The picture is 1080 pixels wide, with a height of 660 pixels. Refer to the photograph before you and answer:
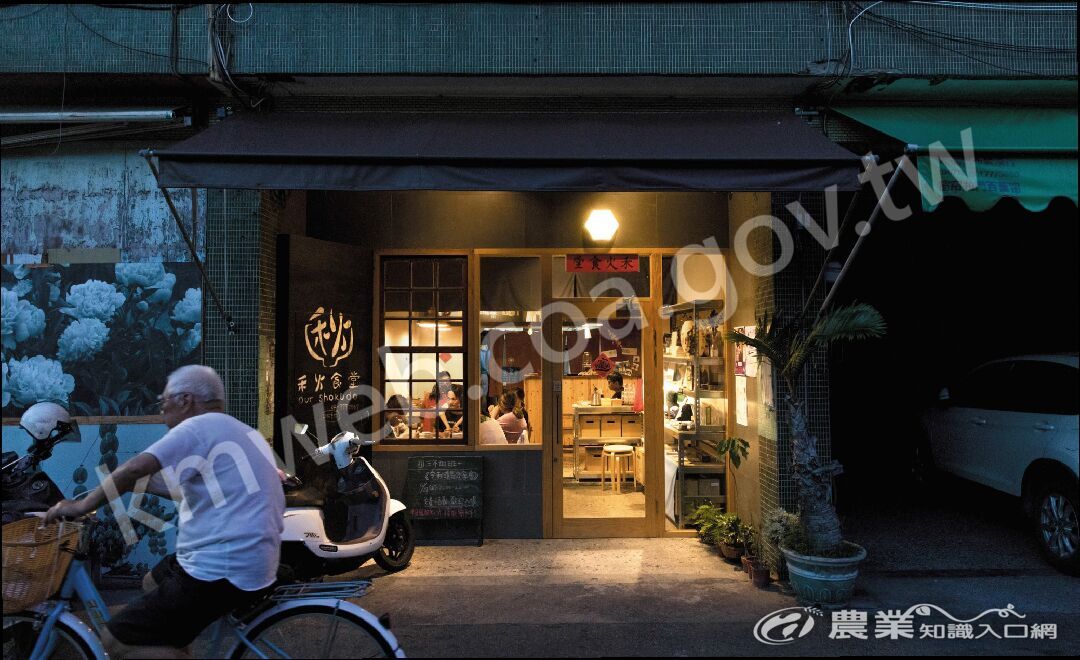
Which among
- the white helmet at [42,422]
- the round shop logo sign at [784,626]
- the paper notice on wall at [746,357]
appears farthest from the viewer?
the paper notice on wall at [746,357]

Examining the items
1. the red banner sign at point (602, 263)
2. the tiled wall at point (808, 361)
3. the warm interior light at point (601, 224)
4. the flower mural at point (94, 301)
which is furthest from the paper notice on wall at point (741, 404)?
the flower mural at point (94, 301)

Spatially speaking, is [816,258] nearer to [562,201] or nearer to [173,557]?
[562,201]

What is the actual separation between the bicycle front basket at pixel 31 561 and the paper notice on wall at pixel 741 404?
572 centimetres

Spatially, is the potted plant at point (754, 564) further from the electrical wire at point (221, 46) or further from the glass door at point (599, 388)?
the electrical wire at point (221, 46)

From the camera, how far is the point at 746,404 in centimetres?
711

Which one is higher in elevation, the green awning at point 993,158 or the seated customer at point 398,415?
the green awning at point 993,158

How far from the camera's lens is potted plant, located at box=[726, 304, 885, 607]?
547cm

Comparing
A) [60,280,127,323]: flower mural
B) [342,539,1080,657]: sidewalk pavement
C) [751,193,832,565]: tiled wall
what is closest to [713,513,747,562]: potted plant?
[342,539,1080,657]: sidewalk pavement

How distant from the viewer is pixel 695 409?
25.5 feet

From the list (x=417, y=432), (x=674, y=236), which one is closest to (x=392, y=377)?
(x=417, y=432)

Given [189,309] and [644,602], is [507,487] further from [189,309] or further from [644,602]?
[189,309]

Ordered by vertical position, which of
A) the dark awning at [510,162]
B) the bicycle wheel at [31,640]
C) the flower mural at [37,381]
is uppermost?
the dark awning at [510,162]

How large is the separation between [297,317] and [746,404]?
4.45 meters

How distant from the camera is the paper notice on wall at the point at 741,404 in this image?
7125mm
